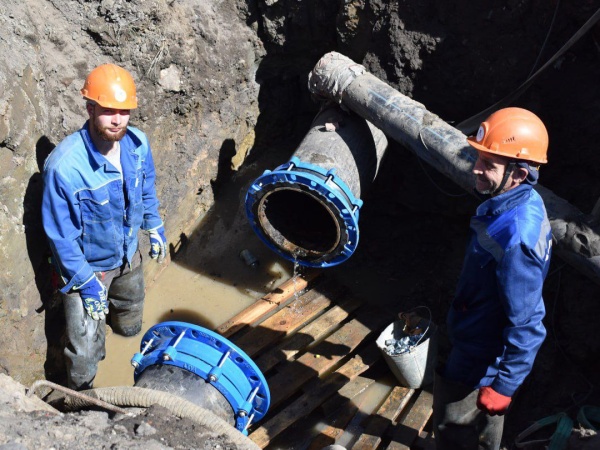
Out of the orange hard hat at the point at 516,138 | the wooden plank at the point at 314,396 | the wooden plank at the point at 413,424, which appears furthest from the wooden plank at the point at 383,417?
the orange hard hat at the point at 516,138

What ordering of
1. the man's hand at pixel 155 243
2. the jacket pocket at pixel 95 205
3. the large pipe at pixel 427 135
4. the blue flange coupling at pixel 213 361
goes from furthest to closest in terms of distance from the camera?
the man's hand at pixel 155 243 < the jacket pocket at pixel 95 205 < the large pipe at pixel 427 135 < the blue flange coupling at pixel 213 361

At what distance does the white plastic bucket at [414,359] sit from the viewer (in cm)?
446

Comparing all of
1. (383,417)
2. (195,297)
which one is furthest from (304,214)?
(383,417)

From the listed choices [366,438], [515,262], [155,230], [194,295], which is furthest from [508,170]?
[194,295]

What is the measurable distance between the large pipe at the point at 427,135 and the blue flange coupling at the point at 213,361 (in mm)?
1831

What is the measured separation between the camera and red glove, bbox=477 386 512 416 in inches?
124

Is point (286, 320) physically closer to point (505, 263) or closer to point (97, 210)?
point (97, 210)

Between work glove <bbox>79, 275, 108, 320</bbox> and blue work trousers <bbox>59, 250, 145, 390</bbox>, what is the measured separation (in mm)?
52

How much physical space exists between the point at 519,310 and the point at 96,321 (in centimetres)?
268

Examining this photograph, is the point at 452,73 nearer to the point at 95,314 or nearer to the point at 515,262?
the point at 515,262

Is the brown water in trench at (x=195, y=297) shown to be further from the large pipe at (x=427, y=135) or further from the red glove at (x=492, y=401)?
the red glove at (x=492, y=401)

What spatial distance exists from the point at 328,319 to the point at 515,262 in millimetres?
2363

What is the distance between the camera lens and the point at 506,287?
118 inches

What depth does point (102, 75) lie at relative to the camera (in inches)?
150
